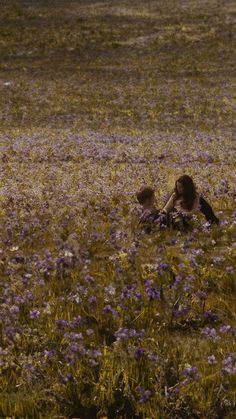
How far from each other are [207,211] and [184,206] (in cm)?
40

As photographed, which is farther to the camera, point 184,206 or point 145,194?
point 145,194

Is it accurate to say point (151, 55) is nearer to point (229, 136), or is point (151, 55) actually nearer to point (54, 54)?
point (54, 54)

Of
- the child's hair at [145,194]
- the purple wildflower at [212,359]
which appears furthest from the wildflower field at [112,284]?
the child's hair at [145,194]

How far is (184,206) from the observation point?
9.25 meters

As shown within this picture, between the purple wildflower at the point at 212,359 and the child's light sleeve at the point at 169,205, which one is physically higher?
the purple wildflower at the point at 212,359

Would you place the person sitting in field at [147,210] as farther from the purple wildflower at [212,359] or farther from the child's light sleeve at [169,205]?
the purple wildflower at [212,359]

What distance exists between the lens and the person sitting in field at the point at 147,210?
30.0ft

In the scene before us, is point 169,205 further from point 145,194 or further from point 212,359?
point 212,359

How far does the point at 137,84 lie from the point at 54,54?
1367 centimetres

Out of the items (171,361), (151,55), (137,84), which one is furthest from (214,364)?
(151,55)

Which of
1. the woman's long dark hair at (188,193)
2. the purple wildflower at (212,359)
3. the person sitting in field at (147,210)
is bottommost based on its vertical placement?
the person sitting in field at (147,210)

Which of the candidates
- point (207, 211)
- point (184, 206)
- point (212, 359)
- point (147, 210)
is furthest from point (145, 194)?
point (212, 359)

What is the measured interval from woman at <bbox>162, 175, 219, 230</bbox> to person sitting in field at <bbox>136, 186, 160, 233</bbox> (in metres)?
0.20

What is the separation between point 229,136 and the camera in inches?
1054
